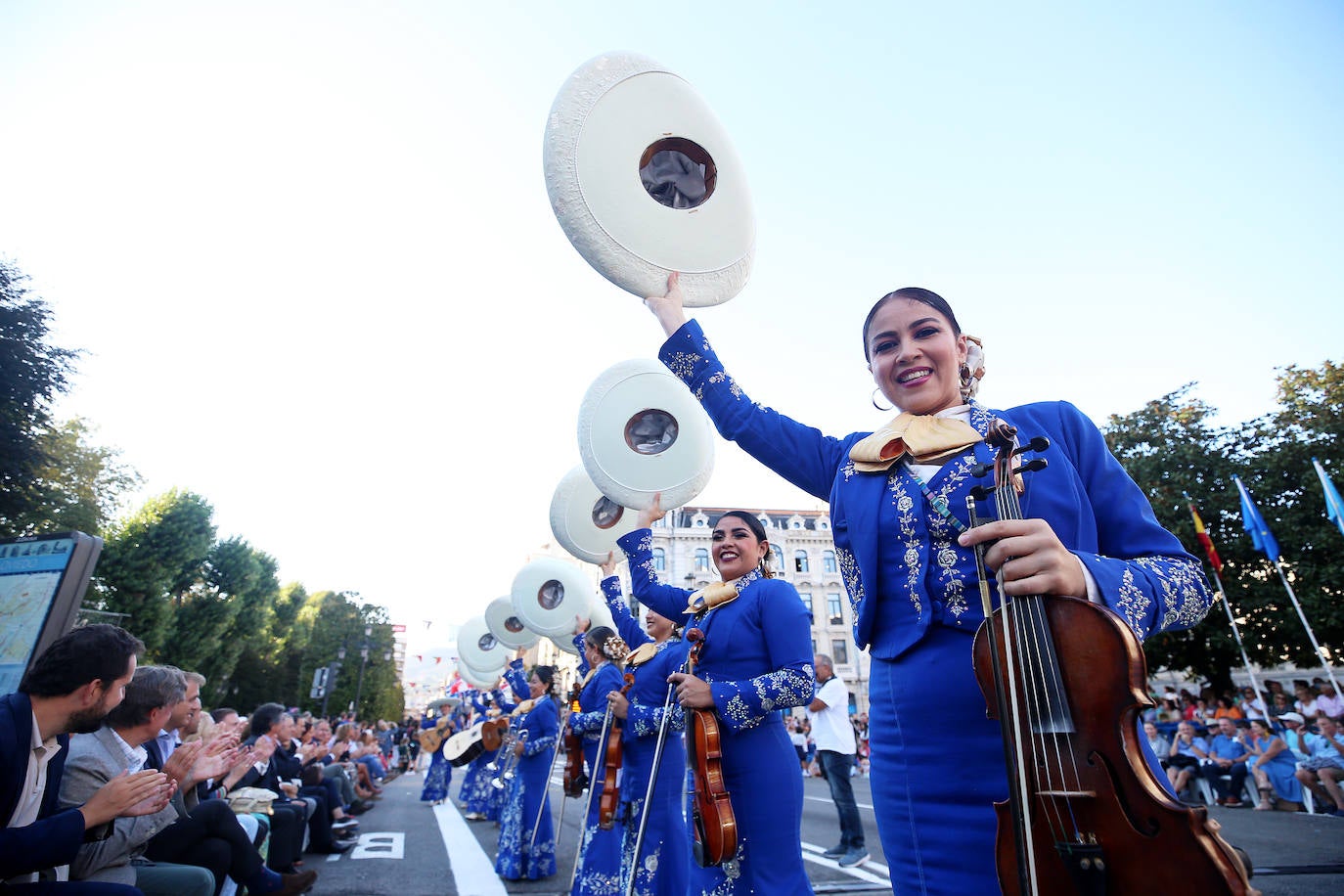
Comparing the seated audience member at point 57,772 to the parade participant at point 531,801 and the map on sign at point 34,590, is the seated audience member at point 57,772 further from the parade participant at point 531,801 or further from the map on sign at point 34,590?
the parade participant at point 531,801

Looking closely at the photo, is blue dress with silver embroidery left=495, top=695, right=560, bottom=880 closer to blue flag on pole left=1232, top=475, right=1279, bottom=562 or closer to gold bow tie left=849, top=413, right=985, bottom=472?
gold bow tie left=849, top=413, right=985, bottom=472

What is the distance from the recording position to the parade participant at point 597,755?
446 cm

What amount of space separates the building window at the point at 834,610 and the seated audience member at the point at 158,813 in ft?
135

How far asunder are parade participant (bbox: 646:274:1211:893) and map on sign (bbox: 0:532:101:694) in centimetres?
458

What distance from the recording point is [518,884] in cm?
625

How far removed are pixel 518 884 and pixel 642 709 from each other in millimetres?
3768

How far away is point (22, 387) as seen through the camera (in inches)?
666

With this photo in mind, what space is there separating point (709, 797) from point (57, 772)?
2686 mm

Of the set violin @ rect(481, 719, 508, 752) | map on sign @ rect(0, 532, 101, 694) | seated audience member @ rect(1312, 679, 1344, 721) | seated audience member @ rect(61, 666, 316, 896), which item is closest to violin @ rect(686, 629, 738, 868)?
seated audience member @ rect(61, 666, 316, 896)

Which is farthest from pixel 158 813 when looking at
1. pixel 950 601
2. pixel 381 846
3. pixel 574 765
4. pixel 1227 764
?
pixel 1227 764

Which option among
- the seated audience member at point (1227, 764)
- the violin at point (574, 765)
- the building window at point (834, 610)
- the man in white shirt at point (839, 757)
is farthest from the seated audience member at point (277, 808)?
the building window at point (834, 610)

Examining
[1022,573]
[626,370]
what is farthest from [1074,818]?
[626,370]

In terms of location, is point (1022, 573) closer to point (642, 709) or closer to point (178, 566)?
point (642, 709)

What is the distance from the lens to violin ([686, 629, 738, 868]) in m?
2.54
